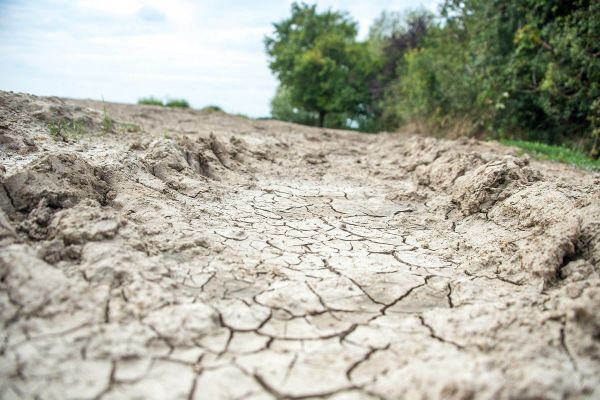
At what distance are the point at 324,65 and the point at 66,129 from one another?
13.0 meters

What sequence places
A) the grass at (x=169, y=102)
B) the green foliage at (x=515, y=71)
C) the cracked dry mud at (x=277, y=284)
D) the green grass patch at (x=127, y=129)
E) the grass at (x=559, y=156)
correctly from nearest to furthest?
1. the cracked dry mud at (x=277, y=284)
2. the green grass patch at (x=127, y=129)
3. the grass at (x=559, y=156)
4. the green foliage at (x=515, y=71)
5. the grass at (x=169, y=102)

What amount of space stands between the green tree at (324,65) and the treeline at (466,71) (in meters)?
0.04

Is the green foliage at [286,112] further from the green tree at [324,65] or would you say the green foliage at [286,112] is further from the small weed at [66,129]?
the small weed at [66,129]

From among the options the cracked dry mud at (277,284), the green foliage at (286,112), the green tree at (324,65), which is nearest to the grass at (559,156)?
the cracked dry mud at (277,284)

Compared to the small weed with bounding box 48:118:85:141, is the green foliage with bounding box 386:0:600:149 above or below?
above

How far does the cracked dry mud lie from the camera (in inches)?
61.0

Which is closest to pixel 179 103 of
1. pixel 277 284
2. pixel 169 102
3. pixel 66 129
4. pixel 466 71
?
pixel 169 102

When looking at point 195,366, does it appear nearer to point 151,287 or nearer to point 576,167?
point 151,287

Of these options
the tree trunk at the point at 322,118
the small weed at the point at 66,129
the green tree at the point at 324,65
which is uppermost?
the green tree at the point at 324,65

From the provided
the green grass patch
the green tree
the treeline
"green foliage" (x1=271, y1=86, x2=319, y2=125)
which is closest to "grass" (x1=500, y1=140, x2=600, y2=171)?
the treeline

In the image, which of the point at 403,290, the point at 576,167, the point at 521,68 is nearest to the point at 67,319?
the point at 403,290

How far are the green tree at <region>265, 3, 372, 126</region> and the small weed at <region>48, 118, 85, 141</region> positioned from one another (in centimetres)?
1241

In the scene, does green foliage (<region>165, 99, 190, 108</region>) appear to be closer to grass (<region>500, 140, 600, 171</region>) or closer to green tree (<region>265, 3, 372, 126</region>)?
green tree (<region>265, 3, 372, 126</region>)

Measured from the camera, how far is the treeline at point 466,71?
768 centimetres
